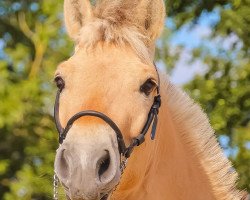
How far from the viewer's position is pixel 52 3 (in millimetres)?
12258

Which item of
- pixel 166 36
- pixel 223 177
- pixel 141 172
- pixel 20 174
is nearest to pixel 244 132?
pixel 166 36

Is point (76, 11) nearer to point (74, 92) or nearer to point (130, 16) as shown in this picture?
point (130, 16)

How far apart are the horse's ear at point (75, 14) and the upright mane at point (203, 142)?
0.88 metres

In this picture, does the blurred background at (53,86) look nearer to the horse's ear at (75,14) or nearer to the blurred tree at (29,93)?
the blurred tree at (29,93)

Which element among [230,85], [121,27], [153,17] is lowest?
[121,27]

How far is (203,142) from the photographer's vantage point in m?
6.57

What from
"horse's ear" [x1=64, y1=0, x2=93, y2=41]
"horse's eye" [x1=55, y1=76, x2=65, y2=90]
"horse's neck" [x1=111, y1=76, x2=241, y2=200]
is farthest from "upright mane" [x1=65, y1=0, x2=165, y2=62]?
"horse's neck" [x1=111, y1=76, x2=241, y2=200]

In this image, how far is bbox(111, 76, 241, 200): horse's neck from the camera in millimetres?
6009

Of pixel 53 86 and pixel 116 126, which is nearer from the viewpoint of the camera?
pixel 116 126

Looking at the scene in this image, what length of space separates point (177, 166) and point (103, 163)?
1028 millimetres

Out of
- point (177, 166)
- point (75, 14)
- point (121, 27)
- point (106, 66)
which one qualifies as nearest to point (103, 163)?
point (106, 66)

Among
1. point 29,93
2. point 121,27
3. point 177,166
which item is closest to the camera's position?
point 121,27

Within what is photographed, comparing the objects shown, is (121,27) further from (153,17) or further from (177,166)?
(177,166)

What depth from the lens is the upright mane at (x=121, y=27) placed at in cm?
602
